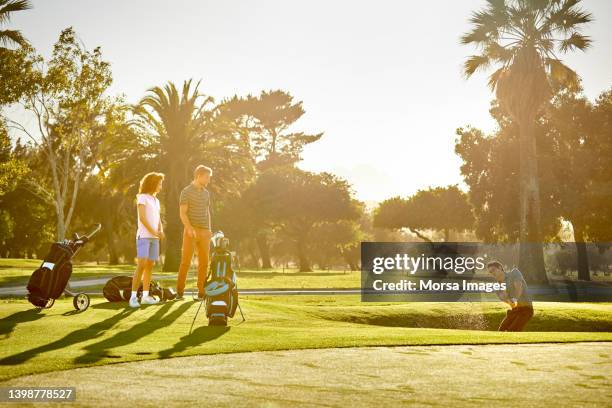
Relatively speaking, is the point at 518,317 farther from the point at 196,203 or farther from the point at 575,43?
the point at 575,43

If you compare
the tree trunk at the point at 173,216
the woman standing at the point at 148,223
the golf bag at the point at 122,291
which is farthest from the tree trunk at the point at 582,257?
the woman standing at the point at 148,223

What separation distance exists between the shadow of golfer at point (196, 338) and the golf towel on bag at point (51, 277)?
296cm

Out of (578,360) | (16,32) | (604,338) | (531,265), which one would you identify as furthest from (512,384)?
(531,265)

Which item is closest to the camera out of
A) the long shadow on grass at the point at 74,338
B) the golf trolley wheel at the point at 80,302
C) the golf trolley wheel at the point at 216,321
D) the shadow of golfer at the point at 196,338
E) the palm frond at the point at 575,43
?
the long shadow on grass at the point at 74,338

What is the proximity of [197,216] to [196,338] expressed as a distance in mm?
2935

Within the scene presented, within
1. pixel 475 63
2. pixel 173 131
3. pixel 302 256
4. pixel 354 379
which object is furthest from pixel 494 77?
pixel 302 256

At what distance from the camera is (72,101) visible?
80.8 feet

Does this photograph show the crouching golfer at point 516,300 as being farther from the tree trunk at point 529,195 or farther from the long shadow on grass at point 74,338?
the tree trunk at point 529,195

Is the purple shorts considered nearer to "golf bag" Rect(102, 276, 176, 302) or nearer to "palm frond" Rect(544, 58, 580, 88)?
"golf bag" Rect(102, 276, 176, 302)

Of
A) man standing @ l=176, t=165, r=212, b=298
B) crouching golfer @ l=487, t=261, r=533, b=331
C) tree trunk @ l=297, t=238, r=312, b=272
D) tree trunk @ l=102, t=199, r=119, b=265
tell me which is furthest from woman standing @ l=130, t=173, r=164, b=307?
tree trunk @ l=297, t=238, r=312, b=272

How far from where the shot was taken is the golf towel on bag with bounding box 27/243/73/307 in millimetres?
11484

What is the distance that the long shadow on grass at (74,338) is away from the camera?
7246mm

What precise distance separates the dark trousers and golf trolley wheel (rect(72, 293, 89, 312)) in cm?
809

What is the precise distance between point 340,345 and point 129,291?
5526 millimetres
